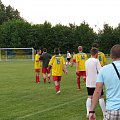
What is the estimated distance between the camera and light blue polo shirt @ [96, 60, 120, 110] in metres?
4.95

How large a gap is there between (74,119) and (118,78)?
14.9ft

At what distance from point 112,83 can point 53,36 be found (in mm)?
72176

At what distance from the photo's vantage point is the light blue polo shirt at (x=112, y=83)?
4.95 m

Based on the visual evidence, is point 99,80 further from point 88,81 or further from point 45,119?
point 45,119

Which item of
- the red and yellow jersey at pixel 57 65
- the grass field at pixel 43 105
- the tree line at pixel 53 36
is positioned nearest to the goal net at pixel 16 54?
the tree line at pixel 53 36

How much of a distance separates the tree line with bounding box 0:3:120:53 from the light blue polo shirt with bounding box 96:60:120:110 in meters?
69.9

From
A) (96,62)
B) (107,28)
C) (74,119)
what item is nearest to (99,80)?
(96,62)

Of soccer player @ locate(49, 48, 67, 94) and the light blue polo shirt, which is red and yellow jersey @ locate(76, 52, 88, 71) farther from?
the light blue polo shirt

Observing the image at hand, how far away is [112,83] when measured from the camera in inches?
197

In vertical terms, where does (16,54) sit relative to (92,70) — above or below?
below

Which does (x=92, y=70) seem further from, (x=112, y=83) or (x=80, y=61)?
(x=80, y=61)

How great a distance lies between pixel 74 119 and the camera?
927 centimetres

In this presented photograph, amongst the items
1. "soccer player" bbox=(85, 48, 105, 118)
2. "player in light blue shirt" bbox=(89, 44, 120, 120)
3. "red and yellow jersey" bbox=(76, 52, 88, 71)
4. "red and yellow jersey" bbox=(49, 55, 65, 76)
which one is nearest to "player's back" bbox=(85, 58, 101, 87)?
"soccer player" bbox=(85, 48, 105, 118)

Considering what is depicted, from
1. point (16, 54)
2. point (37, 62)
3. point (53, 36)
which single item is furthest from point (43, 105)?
point (53, 36)
